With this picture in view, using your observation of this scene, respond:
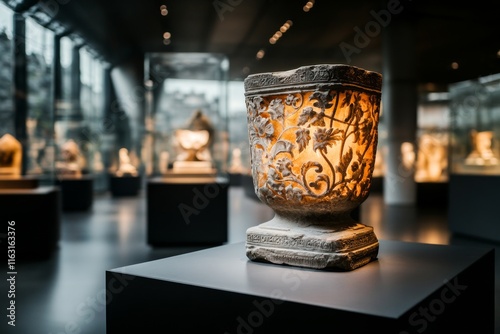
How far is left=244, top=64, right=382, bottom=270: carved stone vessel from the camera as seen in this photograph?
2.85 metres

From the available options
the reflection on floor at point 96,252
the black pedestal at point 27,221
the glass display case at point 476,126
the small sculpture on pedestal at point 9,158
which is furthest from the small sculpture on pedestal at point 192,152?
the glass display case at point 476,126

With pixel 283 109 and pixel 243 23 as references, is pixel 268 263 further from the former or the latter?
pixel 243 23

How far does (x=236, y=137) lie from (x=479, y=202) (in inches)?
570

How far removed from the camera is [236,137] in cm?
2192

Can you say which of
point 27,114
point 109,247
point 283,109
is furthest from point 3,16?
point 283,109

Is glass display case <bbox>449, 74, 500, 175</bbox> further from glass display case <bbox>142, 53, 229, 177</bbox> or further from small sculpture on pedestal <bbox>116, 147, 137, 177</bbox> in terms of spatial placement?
small sculpture on pedestal <bbox>116, 147, 137, 177</bbox>
